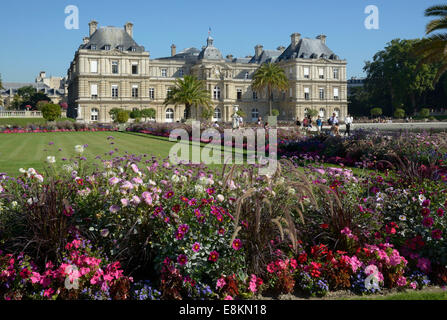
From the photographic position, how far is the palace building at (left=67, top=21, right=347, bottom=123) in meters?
60.7

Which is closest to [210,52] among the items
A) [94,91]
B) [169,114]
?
[169,114]

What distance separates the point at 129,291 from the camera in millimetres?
4156

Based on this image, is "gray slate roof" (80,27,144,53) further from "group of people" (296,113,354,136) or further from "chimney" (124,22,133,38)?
"group of people" (296,113,354,136)

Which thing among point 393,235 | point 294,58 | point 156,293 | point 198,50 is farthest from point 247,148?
point 198,50

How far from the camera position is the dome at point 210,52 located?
69875 millimetres

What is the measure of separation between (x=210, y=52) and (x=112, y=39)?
52.3ft

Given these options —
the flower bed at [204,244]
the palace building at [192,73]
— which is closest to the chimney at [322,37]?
the palace building at [192,73]

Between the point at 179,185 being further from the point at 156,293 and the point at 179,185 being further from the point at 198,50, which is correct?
the point at 198,50

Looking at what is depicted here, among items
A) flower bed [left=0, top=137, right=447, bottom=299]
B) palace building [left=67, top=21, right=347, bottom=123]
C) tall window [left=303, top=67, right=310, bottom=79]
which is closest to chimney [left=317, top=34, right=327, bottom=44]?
palace building [left=67, top=21, right=347, bottom=123]

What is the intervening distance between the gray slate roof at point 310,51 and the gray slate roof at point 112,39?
2383cm

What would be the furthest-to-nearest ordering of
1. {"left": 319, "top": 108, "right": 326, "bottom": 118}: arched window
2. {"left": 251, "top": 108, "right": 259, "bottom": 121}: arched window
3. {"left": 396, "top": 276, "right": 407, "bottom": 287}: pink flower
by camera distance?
{"left": 251, "top": 108, "right": 259, "bottom": 121}: arched window → {"left": 319, "top": 108, "right": 326, "bottom": 118}: arched window → {"left": 396, "top": 276, "right": 407, "bottom": 287}: pink flower

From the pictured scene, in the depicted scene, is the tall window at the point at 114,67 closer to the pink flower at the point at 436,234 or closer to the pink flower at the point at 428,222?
the pink flower at the point at 428,222

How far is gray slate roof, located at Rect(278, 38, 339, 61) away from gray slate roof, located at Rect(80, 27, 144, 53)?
23.8m
